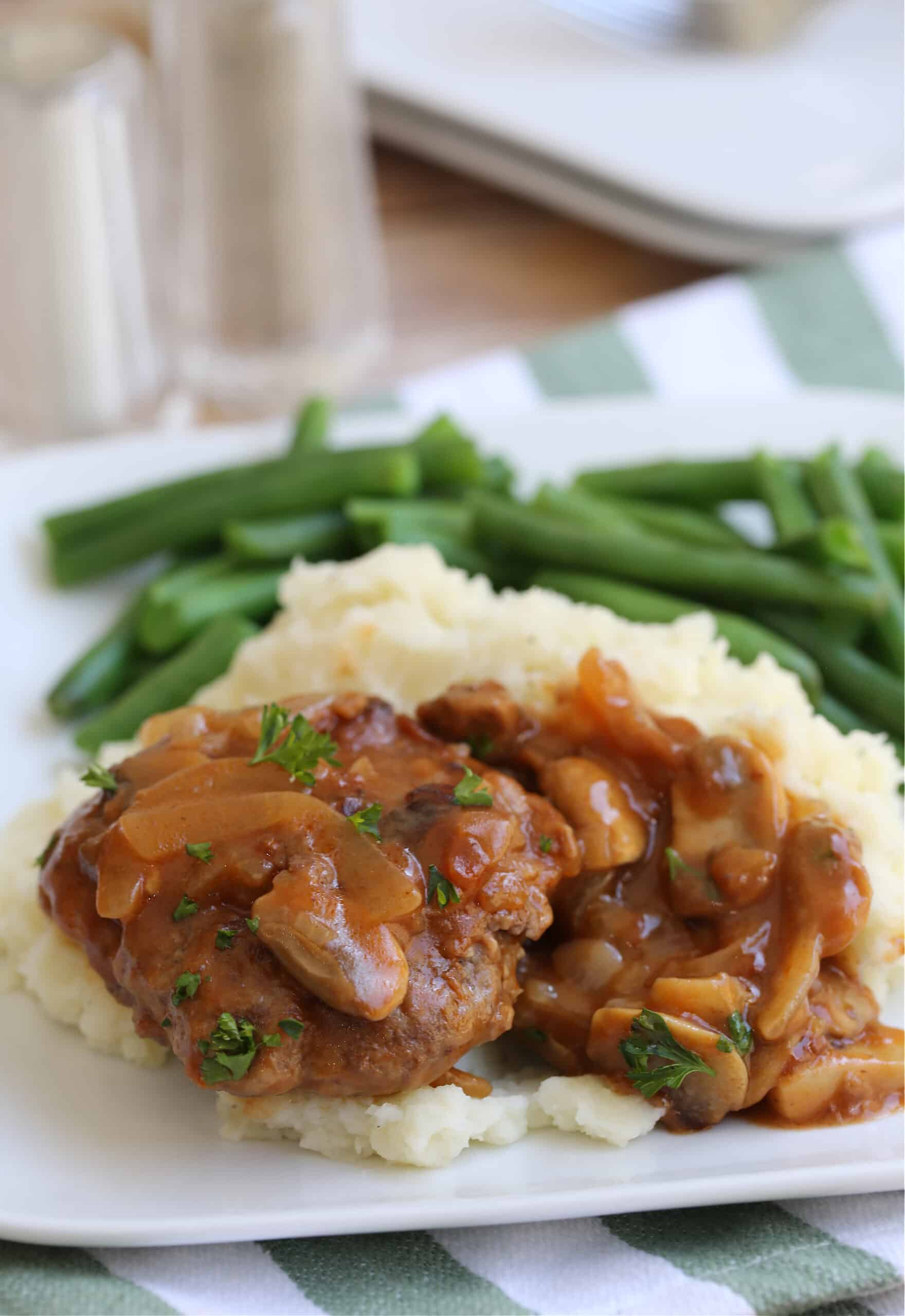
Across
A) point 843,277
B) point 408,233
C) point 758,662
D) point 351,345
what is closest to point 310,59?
point 351,345

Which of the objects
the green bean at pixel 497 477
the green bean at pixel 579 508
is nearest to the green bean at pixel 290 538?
the green bean at pixel 497 477

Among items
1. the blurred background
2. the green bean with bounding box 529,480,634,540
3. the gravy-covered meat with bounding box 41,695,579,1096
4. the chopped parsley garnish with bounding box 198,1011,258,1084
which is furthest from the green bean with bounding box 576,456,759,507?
the chopped parsley garnish with bounding box 198,1011,258,1084

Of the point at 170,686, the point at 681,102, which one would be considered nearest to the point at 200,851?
the point at 170,686

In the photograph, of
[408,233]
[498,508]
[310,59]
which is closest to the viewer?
[498,508]

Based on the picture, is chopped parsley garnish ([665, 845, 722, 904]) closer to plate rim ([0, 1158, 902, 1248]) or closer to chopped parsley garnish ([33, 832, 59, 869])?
plate rim ([0, 1158, 902, 1248])

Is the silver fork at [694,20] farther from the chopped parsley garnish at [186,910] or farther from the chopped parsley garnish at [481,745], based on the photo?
the chopped parsley garnish at [186,910]

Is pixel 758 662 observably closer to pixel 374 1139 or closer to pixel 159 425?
pixel 374 1139
